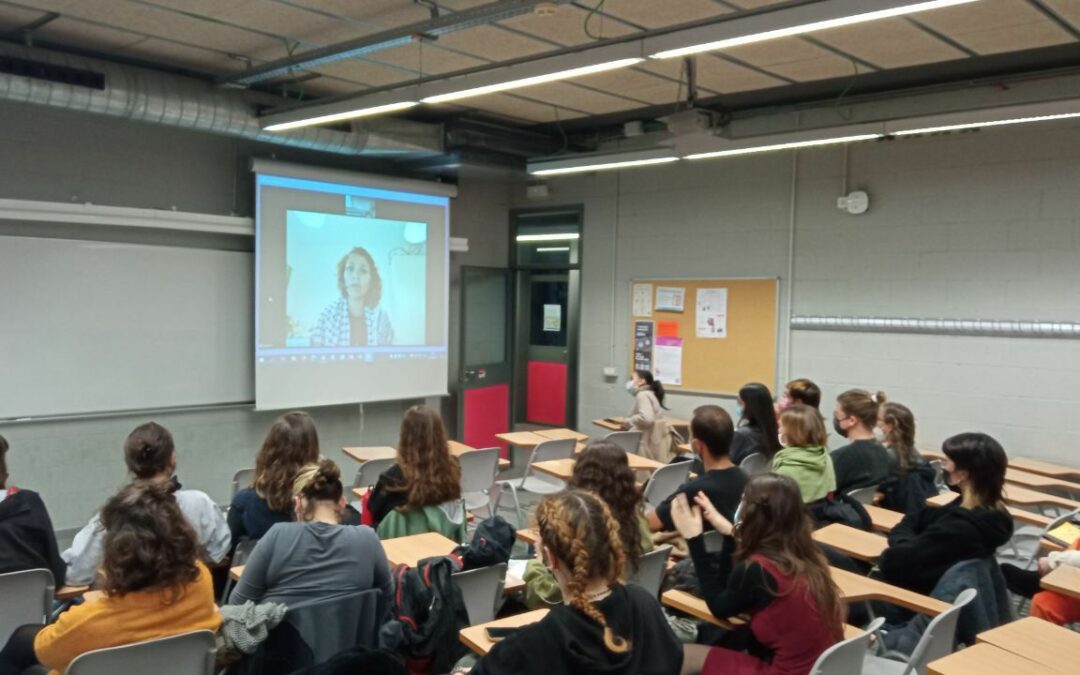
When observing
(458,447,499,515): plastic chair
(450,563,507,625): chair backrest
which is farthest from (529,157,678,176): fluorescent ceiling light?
(450,563,507,625): chair backrest

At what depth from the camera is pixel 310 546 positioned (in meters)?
2.49

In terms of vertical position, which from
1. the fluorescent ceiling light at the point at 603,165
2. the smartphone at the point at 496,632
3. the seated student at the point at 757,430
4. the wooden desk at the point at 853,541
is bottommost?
the wooden desk at the point at 853,541

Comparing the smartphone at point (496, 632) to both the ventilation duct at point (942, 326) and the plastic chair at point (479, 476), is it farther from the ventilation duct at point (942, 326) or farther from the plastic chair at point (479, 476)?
the ventilation duct at point (942, 326)

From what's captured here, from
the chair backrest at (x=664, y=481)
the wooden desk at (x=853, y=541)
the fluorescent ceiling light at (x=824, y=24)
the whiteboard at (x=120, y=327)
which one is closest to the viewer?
the fluorescent ceiling light at (x=824, y=24)

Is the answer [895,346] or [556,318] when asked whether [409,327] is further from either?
[895,346]

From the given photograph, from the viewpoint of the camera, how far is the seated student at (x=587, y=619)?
5.91ft

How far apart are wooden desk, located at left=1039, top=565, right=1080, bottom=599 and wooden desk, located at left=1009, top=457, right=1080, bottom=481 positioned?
2.38 metres

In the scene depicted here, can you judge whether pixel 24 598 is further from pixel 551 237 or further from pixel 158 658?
pixel 551 237

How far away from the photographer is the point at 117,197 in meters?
5.80

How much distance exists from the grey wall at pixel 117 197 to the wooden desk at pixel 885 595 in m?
4.94

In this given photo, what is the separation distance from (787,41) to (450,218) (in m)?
4.04

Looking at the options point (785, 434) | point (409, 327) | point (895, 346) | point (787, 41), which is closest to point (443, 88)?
point (787, 41)

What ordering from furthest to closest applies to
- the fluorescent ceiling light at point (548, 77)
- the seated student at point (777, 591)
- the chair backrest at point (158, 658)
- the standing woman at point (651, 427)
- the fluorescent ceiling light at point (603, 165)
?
1. the standing woman at point (651, 427)
2. the fluorescent ceiling light at point (603, 165)
3. the fluorescent ceiling light at point (548, 77)
4. the seated student at point (777, 591)
5. the chair backrest at point (158, 658)

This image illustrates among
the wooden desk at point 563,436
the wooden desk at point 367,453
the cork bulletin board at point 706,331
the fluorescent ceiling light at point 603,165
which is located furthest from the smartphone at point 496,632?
the cork bulletin board at point 706,331
